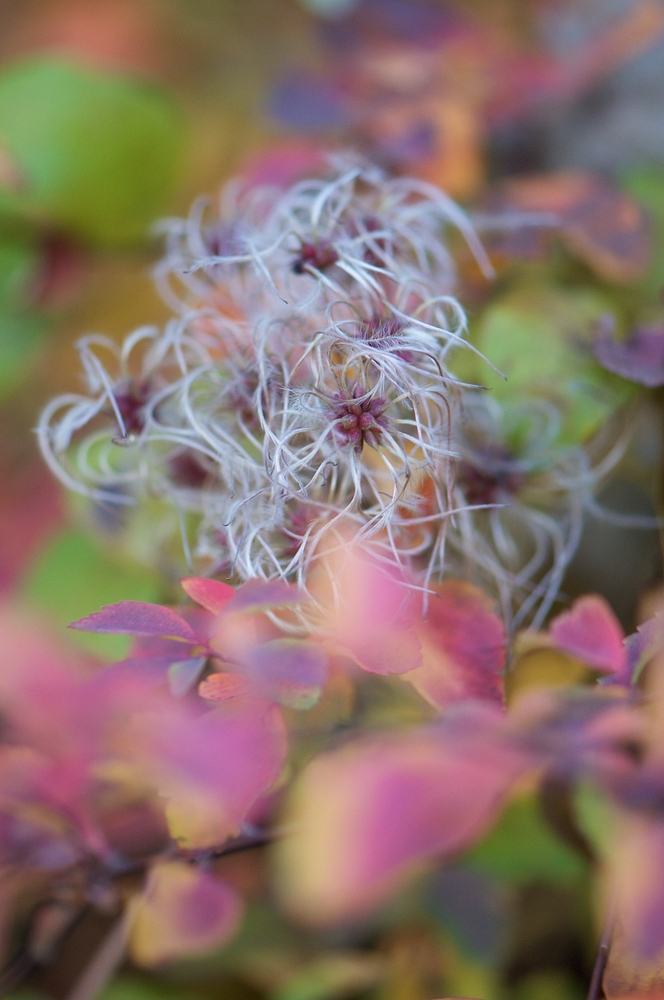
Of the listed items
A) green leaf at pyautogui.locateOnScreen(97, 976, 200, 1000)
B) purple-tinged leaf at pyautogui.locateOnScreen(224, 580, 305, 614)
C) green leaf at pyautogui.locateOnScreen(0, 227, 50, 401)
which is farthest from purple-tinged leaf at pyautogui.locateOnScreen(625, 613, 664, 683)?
green leaf at pyautogui.locateOnScreen(0, 227, 50, 401)

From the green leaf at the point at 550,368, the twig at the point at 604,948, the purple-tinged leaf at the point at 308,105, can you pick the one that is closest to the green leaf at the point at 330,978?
the twig at the point at 604,948

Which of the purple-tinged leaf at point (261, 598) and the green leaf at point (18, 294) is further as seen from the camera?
the green leaf at point (18, 294)

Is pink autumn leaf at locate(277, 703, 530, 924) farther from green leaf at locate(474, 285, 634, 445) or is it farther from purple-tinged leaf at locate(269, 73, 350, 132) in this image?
purple-tinged leaf at locate(269, 73, 350, 132)

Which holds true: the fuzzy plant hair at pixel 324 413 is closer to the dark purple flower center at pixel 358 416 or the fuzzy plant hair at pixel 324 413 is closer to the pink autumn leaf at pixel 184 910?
the dark purple flower center at pixel 358 416

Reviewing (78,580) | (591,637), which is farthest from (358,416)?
(78,580)

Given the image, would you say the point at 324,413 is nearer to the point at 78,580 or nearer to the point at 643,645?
the point at 643,645

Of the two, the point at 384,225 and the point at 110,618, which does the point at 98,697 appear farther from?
the point at 384,225
